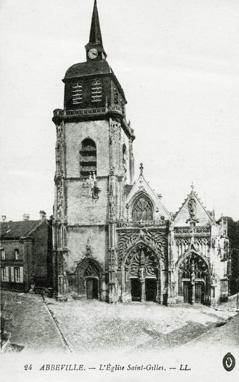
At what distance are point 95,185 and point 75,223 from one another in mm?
3220

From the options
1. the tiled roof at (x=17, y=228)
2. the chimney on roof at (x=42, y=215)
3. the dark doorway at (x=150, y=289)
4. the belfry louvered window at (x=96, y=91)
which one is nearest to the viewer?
the dark doorway at (x=150, y=289)

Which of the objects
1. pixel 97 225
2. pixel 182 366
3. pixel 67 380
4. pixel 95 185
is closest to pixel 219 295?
pixel 97 225

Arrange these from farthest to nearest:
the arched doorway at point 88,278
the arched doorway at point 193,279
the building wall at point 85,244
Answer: the arched doorway at point 88,278 < the building wall at point 85,244 < the arched doorway at point 193,279

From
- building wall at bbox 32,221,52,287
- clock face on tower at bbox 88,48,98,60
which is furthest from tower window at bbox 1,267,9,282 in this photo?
clock face on tower at bbox 88,48,98,60

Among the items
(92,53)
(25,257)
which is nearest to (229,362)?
(25,257)

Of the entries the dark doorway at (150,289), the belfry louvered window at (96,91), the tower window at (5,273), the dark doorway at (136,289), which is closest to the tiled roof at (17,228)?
the tower window at (5,273)

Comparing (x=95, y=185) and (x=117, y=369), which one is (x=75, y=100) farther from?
(x=117, y=369)

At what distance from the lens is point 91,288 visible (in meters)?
28.9

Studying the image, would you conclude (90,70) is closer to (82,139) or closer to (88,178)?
(82,139)

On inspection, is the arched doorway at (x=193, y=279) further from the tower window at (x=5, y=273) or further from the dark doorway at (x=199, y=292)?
the tower window at (x=5, y=273)

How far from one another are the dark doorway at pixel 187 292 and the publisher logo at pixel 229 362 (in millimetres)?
13052

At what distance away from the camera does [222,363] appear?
1409cm

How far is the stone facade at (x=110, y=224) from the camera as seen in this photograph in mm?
27438

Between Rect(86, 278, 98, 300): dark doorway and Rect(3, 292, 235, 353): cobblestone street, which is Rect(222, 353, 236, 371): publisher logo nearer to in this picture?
Rect(3, 292, 235, 353): cobblestone street
